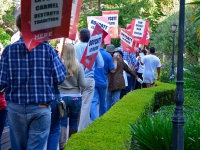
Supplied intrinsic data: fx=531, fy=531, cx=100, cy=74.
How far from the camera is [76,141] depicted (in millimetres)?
5578

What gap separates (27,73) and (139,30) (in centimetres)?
1496

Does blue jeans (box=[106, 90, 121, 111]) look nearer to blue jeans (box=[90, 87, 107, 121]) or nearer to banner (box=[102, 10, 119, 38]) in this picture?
blue jeans (box=[90, 87, 107, 121])

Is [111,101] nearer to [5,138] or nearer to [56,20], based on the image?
[5,138]

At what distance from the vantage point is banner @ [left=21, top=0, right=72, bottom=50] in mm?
4504

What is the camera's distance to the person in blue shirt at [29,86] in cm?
474

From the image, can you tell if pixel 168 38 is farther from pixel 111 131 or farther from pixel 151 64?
pixel 111 131

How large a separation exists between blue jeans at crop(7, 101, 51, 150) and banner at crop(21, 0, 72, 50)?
22.8 inches

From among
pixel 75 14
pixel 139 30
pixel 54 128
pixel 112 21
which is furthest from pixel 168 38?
pixel 54 128

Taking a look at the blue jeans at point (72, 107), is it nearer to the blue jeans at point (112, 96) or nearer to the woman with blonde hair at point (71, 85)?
the woman with blonde hair at point (71, 85)

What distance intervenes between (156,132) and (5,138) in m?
2.12

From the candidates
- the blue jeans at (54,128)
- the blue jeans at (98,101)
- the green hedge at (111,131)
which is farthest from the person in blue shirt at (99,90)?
the blue jeans at (54,128)

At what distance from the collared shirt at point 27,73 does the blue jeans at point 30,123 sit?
65 mm

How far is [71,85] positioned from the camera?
7.27 metres

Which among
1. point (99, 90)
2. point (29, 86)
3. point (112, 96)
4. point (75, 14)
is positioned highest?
point (75, 14)
